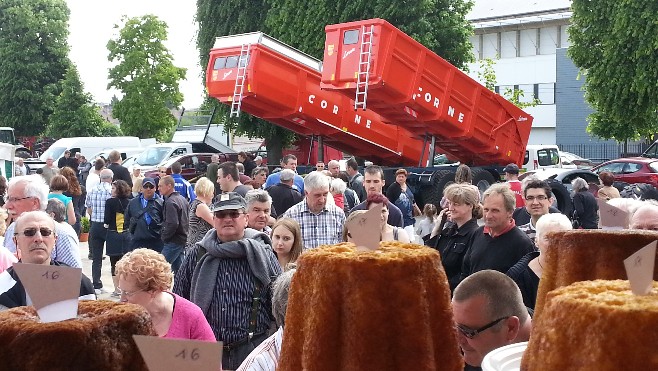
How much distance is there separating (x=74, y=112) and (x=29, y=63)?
6420mm

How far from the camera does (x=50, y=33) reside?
6125cm

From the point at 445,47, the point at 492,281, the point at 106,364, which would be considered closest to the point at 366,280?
the point at 106,364

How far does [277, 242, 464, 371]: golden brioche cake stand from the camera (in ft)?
6.88

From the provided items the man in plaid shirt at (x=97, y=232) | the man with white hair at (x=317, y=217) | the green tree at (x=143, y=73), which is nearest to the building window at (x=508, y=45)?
the green tree at (x=143, y=73)

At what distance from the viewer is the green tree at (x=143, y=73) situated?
46.2m

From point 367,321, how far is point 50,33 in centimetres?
6283

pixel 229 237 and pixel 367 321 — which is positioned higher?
pixel 229 237

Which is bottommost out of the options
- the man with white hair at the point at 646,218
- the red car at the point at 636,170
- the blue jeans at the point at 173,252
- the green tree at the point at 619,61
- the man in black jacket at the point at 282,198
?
the blue jeans at the point at 173,252

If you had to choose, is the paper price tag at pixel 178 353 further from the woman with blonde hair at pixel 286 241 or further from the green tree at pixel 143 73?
the green tree at pixel 143 73

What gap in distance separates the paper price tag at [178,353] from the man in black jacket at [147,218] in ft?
34.1

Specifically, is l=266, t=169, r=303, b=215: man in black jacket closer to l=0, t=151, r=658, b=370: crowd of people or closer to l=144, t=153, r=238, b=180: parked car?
l=0, t=151, r=658, b=370: crowd of people

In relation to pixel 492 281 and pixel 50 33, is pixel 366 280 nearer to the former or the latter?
pixel 492 281

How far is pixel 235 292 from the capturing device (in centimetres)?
583

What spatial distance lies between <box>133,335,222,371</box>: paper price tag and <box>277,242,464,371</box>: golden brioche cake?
1.26ft
